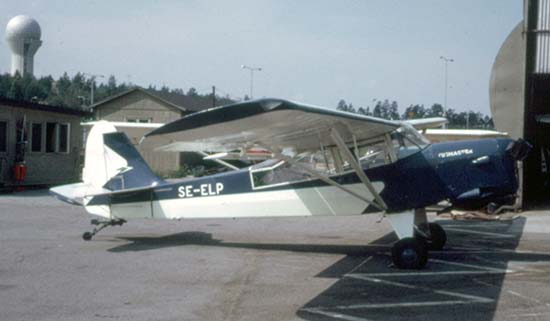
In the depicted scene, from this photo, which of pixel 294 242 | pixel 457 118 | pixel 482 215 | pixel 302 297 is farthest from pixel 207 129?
pixel 457 118

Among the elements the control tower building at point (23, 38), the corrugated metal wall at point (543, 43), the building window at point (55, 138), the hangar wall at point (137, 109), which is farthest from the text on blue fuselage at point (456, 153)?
the control tower building at point (23, 38)

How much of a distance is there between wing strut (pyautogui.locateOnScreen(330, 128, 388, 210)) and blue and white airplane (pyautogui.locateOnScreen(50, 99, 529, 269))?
0.02 meters

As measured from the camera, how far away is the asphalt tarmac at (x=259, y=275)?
256 inches

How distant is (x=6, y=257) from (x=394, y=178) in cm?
575

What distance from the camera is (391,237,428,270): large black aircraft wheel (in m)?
8.81

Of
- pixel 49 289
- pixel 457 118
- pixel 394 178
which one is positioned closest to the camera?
pixel 49 289

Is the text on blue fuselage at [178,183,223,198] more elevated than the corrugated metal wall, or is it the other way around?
the corrugated metal wall

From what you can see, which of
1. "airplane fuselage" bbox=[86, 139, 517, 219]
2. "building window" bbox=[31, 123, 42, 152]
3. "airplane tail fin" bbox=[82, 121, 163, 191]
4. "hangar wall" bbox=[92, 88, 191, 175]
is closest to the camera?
"airplane fuselage" bbox=[86, 139, 517, 219]

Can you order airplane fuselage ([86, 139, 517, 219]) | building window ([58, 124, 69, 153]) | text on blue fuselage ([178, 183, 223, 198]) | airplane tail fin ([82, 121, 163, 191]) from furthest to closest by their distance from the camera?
building window ([58, 124, 69, 153])
airplane tail fin ([82, 121, 163, 191])
text on blue fuselage ([178, 183, 223, 198])
airplane fuselage ([86, 139, 517, 219])

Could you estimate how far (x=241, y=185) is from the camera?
34.8 ft

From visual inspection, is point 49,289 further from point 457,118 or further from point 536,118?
point 457,118

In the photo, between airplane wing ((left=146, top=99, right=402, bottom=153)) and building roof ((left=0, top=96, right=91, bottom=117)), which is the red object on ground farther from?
airplane wing ((left=146, top=99, right=402, bottom=153))

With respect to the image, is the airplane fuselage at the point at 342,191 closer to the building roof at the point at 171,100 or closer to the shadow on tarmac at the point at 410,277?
the shadow on tarmac at the point at 410,277

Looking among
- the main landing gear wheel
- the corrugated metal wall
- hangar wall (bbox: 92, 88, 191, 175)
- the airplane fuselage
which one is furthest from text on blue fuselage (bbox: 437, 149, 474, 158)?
hangar wall (bbox: 92, 88, 191, 175)
